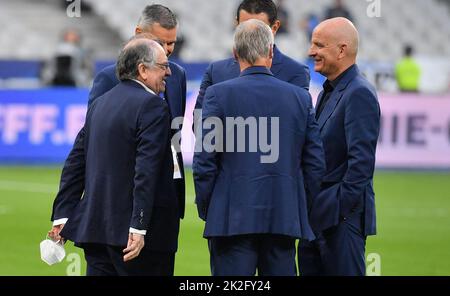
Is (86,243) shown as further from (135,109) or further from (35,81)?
(35,81)

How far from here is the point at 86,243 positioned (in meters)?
6.07

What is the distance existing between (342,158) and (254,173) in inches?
30.9

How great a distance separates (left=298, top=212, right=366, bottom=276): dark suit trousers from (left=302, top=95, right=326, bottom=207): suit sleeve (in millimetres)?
503

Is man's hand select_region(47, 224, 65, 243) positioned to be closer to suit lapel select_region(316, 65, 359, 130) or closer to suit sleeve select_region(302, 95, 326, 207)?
suit sleeve select_region(302, 95, 326, 207)

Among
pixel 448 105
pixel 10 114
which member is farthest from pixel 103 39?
pixel 448 105

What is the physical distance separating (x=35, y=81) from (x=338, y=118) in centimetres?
1460

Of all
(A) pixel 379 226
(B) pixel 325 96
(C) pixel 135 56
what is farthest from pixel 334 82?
(A) pixel 379 226

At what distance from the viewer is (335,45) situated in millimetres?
6473

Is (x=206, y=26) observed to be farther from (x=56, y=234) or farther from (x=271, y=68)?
(x=56, y=234)

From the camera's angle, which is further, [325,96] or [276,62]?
[276,62]

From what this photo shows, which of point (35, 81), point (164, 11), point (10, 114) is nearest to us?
point (164, 11)

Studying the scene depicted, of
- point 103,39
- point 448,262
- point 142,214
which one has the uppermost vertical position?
point 103,39
